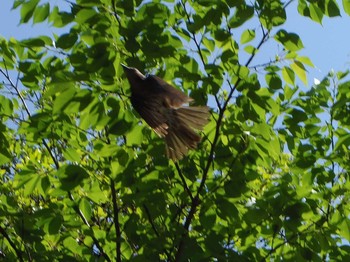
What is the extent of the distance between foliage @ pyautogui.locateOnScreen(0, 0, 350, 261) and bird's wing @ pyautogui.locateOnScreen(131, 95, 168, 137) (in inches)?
2.9

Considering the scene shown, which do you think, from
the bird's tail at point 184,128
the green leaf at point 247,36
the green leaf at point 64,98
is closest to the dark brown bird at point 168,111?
the bird's tail at point 184,128

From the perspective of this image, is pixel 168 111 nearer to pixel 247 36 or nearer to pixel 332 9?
pixel 247 36

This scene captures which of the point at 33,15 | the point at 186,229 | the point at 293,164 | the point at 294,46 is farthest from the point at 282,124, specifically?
the point at 33,15

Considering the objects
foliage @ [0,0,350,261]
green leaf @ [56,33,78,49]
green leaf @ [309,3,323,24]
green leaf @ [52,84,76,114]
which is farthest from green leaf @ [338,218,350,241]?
green leaf @ [56,33,78,49]

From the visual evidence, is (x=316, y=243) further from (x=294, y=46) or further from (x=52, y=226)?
(x=52, y=226)

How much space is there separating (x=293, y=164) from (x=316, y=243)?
68 centimetres

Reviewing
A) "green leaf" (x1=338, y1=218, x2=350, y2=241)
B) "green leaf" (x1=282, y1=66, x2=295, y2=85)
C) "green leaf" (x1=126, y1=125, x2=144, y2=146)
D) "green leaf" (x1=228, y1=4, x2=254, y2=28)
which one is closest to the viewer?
"green leaf" (x1=228, y1=4, x2=254, y2=28)

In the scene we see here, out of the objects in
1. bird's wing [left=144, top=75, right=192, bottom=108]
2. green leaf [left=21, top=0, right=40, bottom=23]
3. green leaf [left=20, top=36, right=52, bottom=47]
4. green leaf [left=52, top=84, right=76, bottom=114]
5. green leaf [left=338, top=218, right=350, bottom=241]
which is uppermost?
green leaf [left=21, top=0, right=40, bottom=23]

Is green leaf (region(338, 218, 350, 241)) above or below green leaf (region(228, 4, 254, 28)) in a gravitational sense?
below

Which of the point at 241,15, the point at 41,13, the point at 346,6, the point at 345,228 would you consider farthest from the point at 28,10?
the point at 345,228

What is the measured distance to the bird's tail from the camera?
4.04 m

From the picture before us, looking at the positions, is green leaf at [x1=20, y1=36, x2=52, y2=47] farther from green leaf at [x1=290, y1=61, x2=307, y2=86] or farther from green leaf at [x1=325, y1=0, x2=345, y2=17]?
green leaf at [x1=325, y1=0, x2=345, y2=17]

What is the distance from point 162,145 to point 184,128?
201mm

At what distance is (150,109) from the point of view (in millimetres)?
3998
